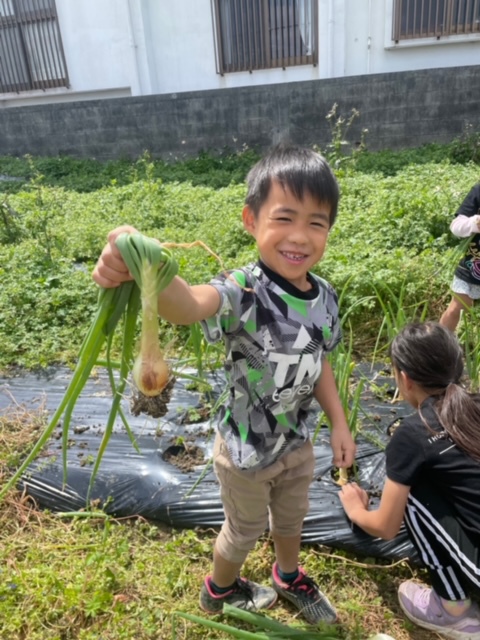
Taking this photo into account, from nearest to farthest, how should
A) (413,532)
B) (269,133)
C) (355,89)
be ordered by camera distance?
(413,532) → (355,89) → (269,133)

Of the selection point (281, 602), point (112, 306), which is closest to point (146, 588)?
point (281, 602)

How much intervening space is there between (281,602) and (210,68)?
8875 millimetres

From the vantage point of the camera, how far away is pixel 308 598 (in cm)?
164

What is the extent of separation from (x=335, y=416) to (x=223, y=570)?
0.61 meters

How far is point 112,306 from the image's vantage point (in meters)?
1.02

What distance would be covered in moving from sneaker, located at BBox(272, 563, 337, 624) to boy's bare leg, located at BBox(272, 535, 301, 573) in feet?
0.16

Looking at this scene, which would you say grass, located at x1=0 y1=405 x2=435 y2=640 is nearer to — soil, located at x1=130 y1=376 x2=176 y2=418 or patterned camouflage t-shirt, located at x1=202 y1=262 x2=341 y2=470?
patterned camouflage t-shirt, located at x1=202 y1=262 x2=341 y2=470

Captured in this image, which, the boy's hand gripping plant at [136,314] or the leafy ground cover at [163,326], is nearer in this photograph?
the boy's hand gripping plant at [136,314]

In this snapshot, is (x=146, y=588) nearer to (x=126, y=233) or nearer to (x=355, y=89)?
(x=126, y=233)

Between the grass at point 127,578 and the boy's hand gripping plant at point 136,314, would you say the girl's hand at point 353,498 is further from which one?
the boy's hand gripping plant at point 136,314

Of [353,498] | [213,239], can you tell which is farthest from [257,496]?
[213,239]

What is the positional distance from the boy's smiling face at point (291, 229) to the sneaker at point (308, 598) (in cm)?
108

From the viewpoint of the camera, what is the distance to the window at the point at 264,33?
8.16 metres

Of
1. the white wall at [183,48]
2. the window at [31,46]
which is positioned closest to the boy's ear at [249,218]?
the white wall at [183,48]
